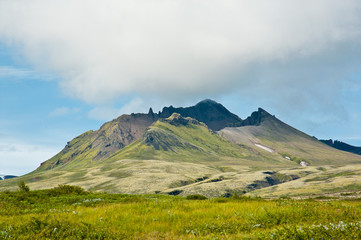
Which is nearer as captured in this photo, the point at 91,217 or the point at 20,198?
the point at 91,217

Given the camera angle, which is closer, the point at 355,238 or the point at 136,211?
Result: the point at 355,238

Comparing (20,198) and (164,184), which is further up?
(20,198)

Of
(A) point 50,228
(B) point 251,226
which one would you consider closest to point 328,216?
(B) point 251,226

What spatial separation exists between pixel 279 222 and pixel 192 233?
453 centimetres

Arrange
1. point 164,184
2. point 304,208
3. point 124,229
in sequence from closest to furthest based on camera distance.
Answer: point 124,229
point 304,208
point 164,184

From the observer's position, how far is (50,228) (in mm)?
10367

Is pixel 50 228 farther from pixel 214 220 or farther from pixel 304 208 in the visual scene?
pixel 304 208

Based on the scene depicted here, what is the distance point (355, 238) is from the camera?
25.7 feet

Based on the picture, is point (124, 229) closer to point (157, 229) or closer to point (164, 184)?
point (157, 229)

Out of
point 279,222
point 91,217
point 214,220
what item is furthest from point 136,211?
point 279,222

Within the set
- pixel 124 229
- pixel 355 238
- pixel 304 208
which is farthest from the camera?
pixel 304 208

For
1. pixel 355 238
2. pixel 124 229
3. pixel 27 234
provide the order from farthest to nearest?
1. pixel 124 229
2. pixel 27 234
3. pixel 355 238

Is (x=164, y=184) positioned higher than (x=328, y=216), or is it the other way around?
(x=328, y=216)

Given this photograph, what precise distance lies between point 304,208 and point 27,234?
13176 mm
